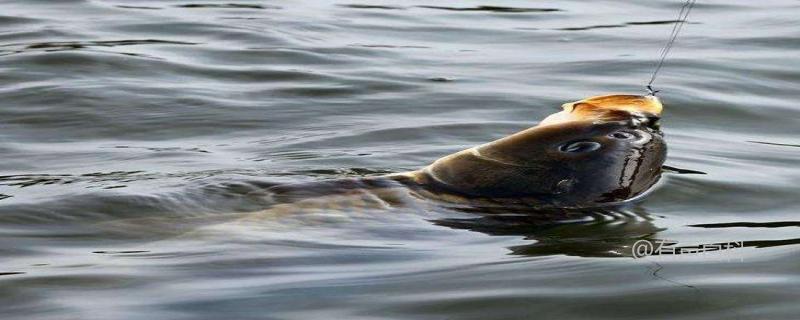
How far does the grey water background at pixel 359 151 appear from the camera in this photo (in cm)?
477

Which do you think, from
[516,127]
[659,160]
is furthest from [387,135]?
[659,160]

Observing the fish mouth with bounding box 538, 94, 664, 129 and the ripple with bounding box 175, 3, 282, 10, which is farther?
the ripple with bounding box 175, 3, 282, 10

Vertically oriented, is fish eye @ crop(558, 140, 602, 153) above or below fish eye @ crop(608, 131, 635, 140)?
below

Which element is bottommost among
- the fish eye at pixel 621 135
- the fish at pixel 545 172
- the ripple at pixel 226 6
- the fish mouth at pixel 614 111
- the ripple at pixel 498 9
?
the fish at pixel 545 172

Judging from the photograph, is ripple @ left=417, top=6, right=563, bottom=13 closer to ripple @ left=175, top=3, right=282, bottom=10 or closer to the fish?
ripple @ left=175, top=3, right=282, bottom=10

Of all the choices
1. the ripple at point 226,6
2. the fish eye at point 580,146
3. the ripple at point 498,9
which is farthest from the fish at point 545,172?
the ripple at point 498,9

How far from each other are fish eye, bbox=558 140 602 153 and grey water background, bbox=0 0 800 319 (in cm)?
23

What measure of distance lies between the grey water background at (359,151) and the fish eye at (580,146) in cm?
23

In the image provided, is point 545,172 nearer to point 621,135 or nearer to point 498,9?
point 621,135

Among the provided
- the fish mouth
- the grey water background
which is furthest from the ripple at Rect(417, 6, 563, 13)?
the fish mouth

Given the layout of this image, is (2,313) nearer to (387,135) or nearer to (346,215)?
(346,215)

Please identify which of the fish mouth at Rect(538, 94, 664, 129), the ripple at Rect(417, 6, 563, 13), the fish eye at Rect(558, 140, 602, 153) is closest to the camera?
the fish eye at Rect(558, 140, 602, 153)

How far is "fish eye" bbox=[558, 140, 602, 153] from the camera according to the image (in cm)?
566

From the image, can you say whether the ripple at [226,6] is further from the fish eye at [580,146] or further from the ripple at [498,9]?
the fish eye at [580,146]
